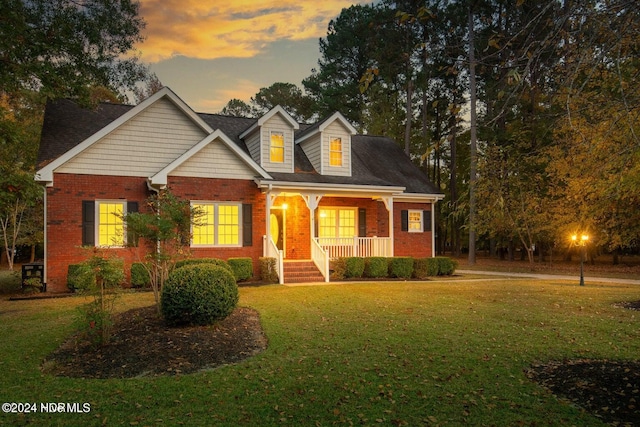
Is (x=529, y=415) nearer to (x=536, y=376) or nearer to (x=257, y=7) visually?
(x=536, y=376)

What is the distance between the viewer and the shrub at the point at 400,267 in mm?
17781

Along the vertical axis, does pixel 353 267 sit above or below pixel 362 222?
below

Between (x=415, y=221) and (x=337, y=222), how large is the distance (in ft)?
13.4

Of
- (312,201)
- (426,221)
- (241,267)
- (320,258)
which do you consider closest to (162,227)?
(241,267)

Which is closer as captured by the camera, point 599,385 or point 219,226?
point 599,385

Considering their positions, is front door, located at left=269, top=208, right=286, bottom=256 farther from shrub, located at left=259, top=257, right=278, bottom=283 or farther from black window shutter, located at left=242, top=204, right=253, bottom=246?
shrub, located at left=259, top=257, right=278, bottom=283

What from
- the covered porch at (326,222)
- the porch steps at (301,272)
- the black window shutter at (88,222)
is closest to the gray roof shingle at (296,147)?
the covered porch at (326,222)

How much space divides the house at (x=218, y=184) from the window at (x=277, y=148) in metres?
0.04

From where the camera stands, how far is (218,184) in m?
16.4

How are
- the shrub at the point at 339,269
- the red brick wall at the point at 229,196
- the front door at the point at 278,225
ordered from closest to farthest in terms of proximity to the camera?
the red brick wall at the point at 229,196, the shrub at the point at 339,269, the front door at the point at 278,225

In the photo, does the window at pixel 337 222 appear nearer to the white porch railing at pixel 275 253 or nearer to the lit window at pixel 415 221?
the lit window at pixel 415 221

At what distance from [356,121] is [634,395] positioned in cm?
3505

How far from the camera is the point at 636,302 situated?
38.8ft

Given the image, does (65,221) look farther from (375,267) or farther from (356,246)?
(375,267)
